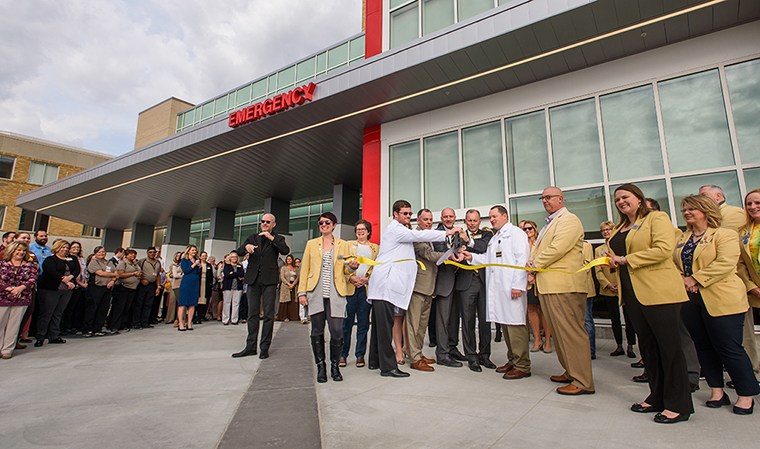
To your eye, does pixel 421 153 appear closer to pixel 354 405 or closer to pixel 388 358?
pixel 388 358

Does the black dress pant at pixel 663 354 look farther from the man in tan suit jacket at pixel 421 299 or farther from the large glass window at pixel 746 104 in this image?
the large glass window at pixel 746 104

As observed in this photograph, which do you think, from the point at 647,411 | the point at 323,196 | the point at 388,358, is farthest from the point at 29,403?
the point at 323,196

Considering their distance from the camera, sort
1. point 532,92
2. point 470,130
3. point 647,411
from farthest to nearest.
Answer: point 470,130
point 532,92
point 647,411

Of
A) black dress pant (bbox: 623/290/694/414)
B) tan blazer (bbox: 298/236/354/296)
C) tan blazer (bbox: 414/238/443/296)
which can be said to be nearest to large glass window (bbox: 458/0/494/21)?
tan blazer (bbox: 414/238/443/296)

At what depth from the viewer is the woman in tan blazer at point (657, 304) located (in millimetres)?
2523

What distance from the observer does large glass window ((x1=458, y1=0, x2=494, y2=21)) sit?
8539mm

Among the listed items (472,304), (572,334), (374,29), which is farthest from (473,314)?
(374,29)

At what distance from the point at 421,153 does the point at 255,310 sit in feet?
20.5

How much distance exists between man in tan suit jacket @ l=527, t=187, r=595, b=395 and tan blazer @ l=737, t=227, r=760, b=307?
133 centimetres

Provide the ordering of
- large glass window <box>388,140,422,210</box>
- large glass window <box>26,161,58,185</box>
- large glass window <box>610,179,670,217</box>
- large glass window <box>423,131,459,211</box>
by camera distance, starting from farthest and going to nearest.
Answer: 1. large glass window <box>26,161,58,185</box>
2. large glass window <box>388,140,422,210</box>
3. large glass window <box>423,131,459,211</box>
4. large glass window <box>610,179,670,217</box>

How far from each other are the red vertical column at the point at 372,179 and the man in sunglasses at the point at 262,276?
5069mm

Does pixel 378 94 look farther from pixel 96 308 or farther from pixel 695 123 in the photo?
pixel 96 308

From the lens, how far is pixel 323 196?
18.1 metres

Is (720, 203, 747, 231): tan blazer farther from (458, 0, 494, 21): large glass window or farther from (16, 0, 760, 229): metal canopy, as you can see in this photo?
(458, 0, 494, 21): large glass window
